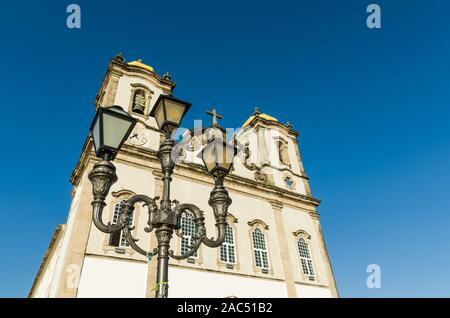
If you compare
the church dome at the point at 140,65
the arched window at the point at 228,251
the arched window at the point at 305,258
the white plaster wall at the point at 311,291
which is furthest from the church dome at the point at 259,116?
the white plaster wall at the point at 311,291

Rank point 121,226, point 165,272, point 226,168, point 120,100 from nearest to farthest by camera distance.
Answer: point 165,272
point 121,226
point 226,168
point 120,100

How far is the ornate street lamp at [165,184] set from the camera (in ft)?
13.0

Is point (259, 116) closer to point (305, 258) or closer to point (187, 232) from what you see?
point (305, 258)

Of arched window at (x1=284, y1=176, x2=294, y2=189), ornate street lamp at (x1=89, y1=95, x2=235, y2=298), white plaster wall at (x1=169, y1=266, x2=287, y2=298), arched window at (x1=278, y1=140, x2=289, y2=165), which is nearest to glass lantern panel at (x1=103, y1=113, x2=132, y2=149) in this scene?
ornate street lamp at (x1=89, y1=95, x2=235, y2=298)

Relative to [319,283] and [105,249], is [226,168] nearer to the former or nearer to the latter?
[105,249]

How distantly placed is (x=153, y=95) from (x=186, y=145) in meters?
3.54

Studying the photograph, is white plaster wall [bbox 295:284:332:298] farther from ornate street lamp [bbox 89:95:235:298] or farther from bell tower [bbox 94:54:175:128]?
ornate street lamp [bbox 89:95:235:298]

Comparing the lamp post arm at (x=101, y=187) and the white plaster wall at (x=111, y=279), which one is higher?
the white plaster wall at (x=111, y=279)

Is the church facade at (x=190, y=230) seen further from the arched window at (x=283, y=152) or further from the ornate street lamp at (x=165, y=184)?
the ornate street lamp at (x=165, y=184)

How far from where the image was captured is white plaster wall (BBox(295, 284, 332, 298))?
558 inches

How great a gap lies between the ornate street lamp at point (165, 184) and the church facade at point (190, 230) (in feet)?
22.3

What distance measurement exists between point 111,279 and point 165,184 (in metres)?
7.13

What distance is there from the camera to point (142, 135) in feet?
47.6
